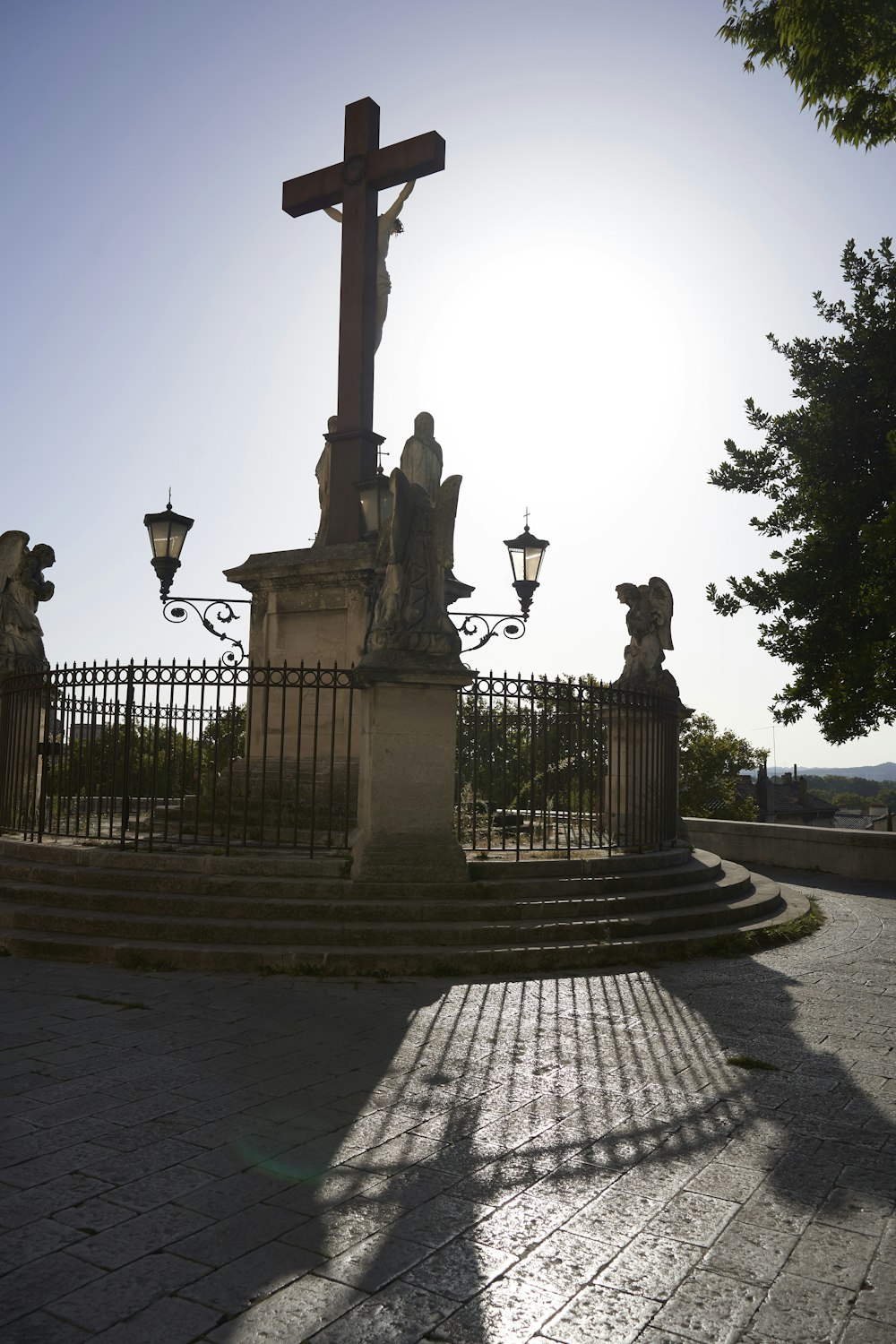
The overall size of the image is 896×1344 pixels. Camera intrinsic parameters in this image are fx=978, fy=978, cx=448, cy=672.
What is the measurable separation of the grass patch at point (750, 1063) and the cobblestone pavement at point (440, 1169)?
5cm

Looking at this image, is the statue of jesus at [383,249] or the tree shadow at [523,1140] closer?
the tree shadow at [523,1140]

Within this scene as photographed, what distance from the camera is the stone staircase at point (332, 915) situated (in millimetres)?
6883

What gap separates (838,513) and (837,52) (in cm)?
701

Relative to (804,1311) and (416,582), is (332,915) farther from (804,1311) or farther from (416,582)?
(804,1311)

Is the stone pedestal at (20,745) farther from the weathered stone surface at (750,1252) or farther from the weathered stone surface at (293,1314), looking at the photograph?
the weathered stone surface at (750,1252)

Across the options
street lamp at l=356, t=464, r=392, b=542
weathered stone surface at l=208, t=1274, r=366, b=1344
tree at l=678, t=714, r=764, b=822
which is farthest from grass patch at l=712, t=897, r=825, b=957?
tree at l=678, t=714, r=764, b=822

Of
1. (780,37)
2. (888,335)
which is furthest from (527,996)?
(888,335)

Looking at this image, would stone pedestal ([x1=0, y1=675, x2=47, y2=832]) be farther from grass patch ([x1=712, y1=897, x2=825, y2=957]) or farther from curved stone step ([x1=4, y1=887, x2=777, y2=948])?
grass patch ([x1=712, y1=897, x2=825, y2=957])

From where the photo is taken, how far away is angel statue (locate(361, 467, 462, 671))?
8320 millimetres

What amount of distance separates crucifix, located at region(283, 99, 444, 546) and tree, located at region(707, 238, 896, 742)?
7.03 m

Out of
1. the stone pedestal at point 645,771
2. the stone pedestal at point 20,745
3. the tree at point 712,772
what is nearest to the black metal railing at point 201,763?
the stone pedestal at point 20,745

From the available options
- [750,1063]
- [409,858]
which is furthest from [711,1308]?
[409,858]

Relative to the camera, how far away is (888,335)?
47.9ft

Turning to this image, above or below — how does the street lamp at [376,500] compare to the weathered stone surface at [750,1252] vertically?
above
